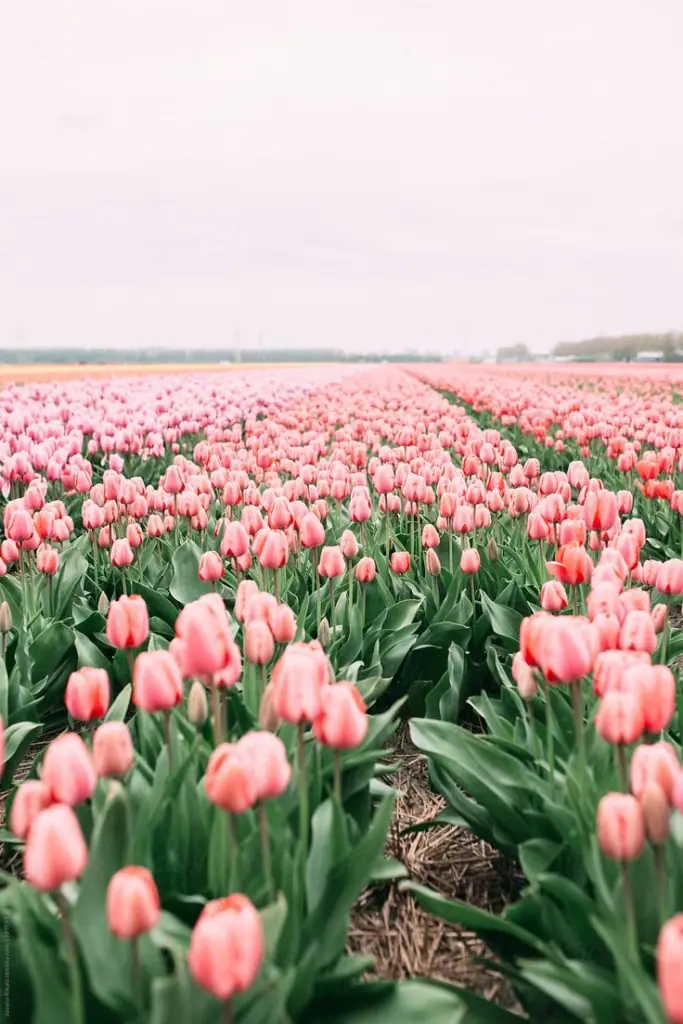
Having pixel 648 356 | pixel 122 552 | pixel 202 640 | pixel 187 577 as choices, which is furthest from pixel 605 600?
pixel 648 356

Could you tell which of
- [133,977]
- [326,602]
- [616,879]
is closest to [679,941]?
[616,879]

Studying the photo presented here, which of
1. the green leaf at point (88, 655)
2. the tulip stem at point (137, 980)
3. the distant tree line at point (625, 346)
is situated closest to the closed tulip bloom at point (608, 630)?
the tulip stem at point (137, 980)

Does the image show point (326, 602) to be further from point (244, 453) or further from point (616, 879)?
point (244, 453)

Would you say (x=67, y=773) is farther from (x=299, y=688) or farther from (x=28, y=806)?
(x=299, y=688)

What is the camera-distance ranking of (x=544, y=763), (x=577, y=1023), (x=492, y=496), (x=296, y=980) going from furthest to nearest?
(x=492, y=496) → (x=544, y=763) → (x=577, y=1023) → (x=296, y=980)

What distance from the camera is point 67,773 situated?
133 centimetres

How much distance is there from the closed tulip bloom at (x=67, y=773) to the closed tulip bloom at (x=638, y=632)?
1.21m

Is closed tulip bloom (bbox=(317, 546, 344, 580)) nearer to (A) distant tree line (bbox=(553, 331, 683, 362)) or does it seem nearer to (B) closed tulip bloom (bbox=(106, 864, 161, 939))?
(B) closed tulip bloom (bbox=(106, 864, 161, 939))

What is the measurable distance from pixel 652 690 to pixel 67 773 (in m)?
1.05

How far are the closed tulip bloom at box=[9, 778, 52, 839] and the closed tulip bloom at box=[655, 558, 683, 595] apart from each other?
185 centimetres

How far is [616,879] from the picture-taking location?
5.45ft

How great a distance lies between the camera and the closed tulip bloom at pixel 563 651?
165 cm

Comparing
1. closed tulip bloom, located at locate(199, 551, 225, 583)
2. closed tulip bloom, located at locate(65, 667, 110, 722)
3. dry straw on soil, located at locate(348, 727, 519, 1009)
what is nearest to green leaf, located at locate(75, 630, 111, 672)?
closed tulip bloom, located at locate(199, 551, 225, 583)

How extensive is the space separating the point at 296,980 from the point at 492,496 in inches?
114
